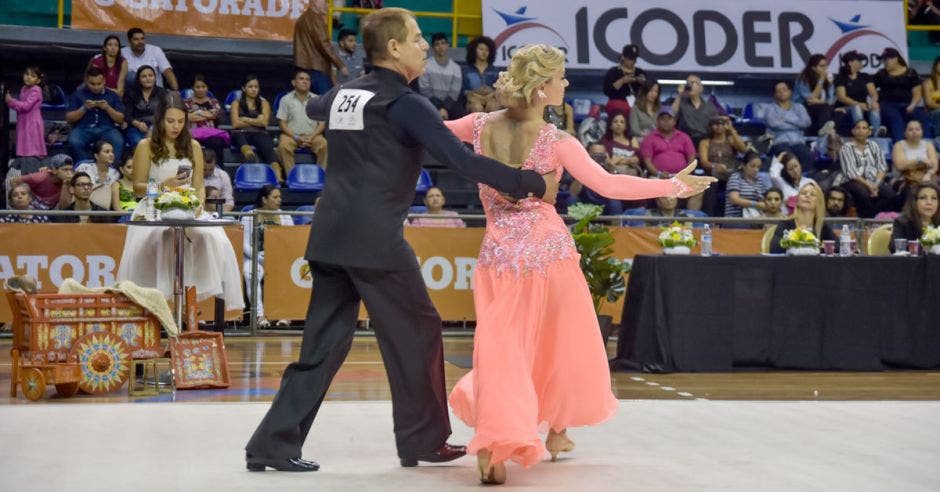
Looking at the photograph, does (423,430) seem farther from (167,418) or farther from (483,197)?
(167,418)

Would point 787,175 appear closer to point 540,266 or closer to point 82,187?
point 82,187

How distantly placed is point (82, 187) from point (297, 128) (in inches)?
118

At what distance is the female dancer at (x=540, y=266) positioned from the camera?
14.5 ft

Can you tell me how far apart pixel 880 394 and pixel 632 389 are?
4.81ft

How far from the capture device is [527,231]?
448 cm

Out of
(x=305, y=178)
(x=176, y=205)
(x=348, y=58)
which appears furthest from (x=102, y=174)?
(x=176, y=205)

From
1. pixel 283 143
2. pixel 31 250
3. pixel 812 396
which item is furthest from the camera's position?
pixel 283 143

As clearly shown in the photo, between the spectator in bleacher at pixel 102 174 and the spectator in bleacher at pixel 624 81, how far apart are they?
5610mm

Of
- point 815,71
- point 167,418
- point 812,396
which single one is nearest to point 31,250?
point 167,418

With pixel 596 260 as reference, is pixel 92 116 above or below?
above

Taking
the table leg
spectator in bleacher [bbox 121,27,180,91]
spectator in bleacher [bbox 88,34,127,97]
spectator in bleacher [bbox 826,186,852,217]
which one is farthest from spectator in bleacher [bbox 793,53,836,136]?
the table leg

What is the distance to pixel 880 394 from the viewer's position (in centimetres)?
729

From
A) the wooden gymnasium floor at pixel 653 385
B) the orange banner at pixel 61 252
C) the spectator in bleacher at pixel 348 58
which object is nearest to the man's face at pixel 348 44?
the spectator in bleacher at pixel 348 58

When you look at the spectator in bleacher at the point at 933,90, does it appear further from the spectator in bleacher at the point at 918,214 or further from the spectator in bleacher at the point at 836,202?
the spectator in bleacher at the point at 918,214
